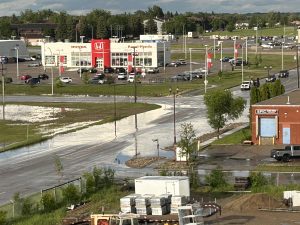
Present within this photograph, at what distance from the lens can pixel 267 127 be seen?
48.9 metres

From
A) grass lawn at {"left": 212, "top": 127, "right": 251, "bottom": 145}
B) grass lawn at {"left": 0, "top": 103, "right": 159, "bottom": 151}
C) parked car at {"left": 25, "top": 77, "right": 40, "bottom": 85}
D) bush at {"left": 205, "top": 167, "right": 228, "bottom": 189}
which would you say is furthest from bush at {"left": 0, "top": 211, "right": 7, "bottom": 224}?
parked car at {"left": 25, "top": 77, "right": 40, "bottom": 85}

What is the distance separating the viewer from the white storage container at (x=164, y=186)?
31.9 meters

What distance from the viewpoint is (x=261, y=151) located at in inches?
1834

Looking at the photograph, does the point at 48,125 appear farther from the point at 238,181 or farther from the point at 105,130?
the point at 238,181

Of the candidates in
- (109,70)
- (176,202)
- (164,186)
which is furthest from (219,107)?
(109,70)

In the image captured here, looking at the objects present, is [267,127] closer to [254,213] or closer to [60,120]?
[254,213]

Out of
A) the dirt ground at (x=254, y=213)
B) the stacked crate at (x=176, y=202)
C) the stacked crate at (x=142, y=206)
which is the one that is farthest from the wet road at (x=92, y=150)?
the dirt ground at (x=254, y=213)

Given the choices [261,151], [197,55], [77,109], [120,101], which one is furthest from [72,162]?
[197,55]

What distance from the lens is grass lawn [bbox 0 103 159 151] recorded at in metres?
54.1

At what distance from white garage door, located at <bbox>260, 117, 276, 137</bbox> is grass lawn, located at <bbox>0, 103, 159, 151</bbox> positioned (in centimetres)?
1345

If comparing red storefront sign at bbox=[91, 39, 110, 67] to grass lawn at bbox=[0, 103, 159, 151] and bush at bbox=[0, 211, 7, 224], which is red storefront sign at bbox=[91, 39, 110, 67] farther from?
bush at bbox=[0, 211, 7, 224]

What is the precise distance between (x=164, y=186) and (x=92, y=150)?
17224mm

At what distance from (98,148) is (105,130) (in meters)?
7.67

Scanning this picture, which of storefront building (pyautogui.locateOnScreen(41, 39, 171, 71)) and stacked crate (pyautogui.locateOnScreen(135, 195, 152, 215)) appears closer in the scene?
stacked crate (pyautogui.locateOnScreen(135, 195, 152, 215))
